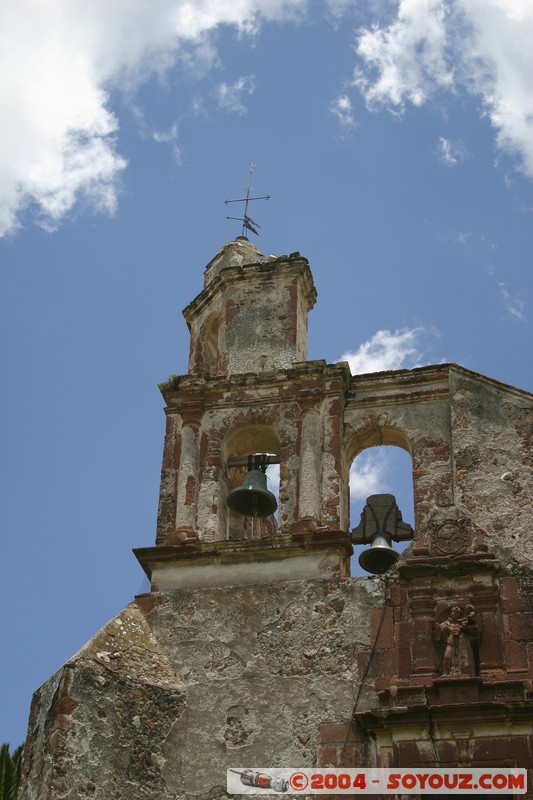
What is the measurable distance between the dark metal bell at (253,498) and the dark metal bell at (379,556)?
966 mm

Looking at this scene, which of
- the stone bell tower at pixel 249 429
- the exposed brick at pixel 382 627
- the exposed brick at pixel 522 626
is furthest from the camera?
the stone bell tower at pixel 249 429

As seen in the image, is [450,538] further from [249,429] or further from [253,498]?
[249,429]

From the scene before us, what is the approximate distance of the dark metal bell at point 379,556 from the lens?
12.5 metres

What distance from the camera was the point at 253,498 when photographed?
42.1 ft

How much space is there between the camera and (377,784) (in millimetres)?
10578

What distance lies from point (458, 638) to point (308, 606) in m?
1.38

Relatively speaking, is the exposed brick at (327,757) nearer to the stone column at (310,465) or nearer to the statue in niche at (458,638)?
the statue in niche at (458,638)

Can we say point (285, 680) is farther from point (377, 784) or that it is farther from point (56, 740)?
point (56, 740)

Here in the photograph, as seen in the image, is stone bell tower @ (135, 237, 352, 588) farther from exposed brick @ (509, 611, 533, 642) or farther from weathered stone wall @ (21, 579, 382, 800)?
exposed brick @ (509, 611, 533, 642)

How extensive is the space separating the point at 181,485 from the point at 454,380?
2757mm

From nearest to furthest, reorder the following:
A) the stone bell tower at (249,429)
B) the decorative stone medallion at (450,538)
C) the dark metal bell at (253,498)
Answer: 1. the decorative stone medallion at (450,538)
2. the stone bell tower at (249,429)
3. the dark metal bell at (253,498)

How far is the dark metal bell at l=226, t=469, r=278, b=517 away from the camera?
41.8 ft

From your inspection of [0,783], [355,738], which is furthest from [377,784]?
[0,783]

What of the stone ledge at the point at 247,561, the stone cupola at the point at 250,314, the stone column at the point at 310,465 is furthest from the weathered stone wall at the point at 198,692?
the stone cupola at the point at 250,314
